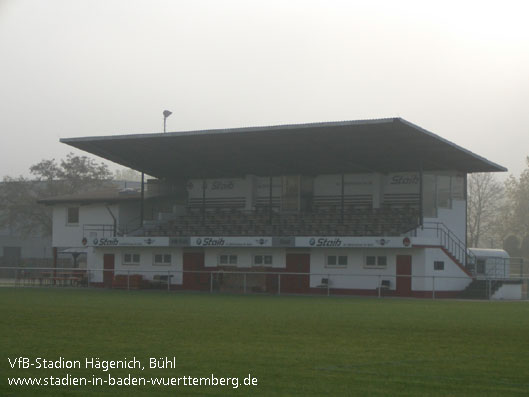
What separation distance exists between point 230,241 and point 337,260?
5576 mm

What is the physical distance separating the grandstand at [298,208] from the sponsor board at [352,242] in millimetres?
51

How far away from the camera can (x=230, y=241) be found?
4653 cm

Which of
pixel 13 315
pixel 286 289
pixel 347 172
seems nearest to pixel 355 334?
pixel 13 315

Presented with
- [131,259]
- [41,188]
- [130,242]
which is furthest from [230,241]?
[41,188]

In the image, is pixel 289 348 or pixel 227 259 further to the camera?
pixel 227 259

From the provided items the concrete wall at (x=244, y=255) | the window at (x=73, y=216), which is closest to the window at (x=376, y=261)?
the concrete wall at (x=244, y=255)

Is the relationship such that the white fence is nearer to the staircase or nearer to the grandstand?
the grandstand

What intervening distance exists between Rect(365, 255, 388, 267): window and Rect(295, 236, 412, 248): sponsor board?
152 cm

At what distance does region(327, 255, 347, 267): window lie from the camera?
4478 cm

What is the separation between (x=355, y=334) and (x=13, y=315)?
8686 mm

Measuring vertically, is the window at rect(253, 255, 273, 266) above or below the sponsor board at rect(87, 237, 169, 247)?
below

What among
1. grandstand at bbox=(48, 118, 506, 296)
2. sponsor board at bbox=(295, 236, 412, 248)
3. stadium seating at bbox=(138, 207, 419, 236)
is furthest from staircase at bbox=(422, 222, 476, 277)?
sponsor board at bbox=(295, 236, 412, 248)

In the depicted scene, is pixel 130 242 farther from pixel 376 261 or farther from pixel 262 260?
pixel 376 261

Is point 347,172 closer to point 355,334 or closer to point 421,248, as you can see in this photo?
point 421,248
